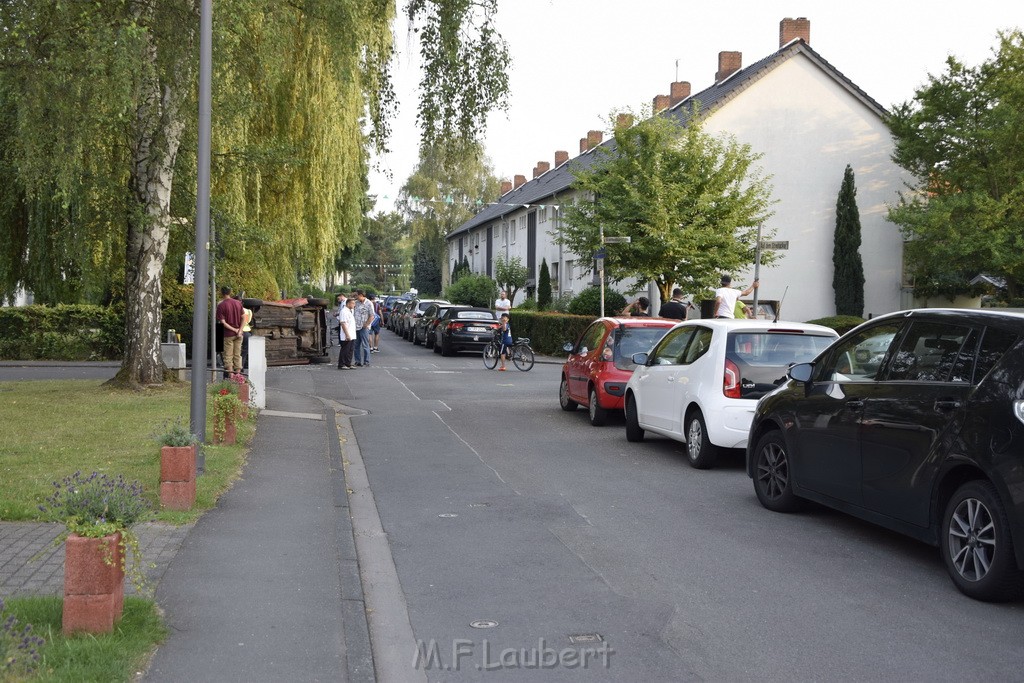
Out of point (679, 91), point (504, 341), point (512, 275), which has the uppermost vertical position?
point (679, 91)

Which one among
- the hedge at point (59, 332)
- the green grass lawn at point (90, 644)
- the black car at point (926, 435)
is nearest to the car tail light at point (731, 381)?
the black car at point (926, 435)

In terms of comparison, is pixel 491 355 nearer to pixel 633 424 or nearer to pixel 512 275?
pixel 633 424

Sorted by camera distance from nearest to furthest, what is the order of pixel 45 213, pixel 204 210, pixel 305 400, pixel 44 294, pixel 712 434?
pixel 204 210 < pixel 712 434 < pixel 305 400 < pixel 45 213 < pixel 44 294

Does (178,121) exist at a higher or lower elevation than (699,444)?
higher

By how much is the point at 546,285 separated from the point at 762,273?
43.3 feet

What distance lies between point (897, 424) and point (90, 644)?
4.79 m

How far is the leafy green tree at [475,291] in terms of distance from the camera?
5725 cm

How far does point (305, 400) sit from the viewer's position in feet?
59.1

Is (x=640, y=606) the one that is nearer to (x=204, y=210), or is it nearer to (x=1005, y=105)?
(x=204, y=210)

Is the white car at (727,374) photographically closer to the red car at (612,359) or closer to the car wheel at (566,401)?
the red car at (612,359)

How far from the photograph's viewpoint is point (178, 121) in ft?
49.2

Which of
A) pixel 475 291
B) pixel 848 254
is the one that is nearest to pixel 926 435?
pixel 848 254

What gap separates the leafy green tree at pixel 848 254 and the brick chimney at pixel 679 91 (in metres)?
14.4

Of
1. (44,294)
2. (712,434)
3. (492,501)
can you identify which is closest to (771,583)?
(492,501)
